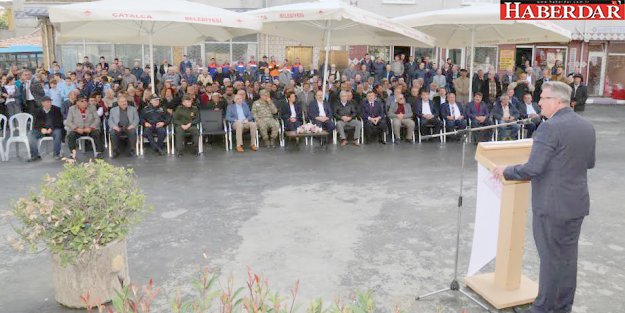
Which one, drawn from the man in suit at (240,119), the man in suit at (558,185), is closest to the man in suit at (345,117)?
the man in suit at (240,119)

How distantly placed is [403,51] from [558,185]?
21927mm

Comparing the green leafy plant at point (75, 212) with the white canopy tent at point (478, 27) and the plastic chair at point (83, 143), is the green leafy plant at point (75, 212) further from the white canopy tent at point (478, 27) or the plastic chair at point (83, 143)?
the white canopy tent at point (478, 27)

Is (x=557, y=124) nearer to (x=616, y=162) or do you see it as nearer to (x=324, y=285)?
(x=324, y=285)

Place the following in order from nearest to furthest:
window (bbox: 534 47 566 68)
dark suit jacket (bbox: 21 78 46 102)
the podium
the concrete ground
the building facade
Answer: the podium < the concrete ground < dark suit jacket (bbox: 21 78 46 102) < the building facade < window (bbox: 534 47 566 68)

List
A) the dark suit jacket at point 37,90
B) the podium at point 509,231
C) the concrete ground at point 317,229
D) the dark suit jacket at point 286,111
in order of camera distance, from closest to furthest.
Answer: the podium at point 509,231
the concrete ground at point 317,229
the dark suit jacket at point 286,111
the dark suit jacket at point 37,90

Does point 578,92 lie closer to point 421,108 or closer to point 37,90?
point 421,108

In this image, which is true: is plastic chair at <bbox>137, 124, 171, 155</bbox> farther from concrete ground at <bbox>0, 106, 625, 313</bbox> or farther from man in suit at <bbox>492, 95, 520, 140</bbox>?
man in suit at <bbox>492, 95, 520, 140</bbox>

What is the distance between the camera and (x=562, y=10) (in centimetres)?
1884

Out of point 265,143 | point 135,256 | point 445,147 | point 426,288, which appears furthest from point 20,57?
point 426,288

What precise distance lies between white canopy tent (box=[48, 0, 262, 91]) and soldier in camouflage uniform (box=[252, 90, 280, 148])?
1.56m

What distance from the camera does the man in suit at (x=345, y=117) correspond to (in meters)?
12.4

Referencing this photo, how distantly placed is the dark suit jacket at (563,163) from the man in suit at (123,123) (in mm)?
8732

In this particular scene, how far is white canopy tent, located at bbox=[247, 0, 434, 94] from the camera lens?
11039 millimetres

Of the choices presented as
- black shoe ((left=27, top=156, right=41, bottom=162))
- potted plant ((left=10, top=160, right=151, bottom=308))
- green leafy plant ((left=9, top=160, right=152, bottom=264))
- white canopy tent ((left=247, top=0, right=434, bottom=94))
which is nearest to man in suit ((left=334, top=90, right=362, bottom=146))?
white canopy tent ((left=247, top=0, right=434, bottom=94))
